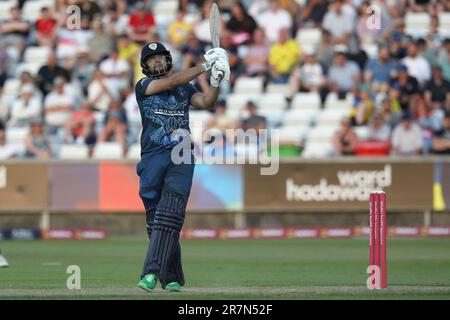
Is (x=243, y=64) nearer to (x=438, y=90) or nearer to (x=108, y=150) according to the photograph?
(x=108, y=150)

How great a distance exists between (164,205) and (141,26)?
13.9 metres

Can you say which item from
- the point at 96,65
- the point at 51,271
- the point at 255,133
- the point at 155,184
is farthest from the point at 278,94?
the point at 155,184

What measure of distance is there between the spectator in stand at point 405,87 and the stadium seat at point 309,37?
1.95 m

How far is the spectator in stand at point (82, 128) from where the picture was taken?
23078 millimetres

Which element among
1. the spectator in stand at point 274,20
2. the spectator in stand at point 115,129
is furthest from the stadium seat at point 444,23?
the spectator in stand at point 115,129

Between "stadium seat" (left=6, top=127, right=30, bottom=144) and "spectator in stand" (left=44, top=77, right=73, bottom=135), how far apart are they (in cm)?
45

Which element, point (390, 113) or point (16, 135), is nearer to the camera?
point (390, 113)

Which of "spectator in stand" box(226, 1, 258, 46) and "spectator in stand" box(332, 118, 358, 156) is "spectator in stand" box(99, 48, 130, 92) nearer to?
"spectator in stand" box(226, 1, 258, 46)

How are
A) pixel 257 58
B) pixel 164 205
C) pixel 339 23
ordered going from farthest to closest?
1. pixel 339 23
2. pixel 257 58
3. pixel 164 205

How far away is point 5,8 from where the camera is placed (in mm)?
26266

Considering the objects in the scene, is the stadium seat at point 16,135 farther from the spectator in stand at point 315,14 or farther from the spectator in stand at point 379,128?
the spectator in stand at point 379,128

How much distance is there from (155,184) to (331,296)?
1.82 meters

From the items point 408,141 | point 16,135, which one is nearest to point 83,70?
point 16,135

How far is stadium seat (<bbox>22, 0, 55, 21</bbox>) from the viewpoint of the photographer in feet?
85.8
